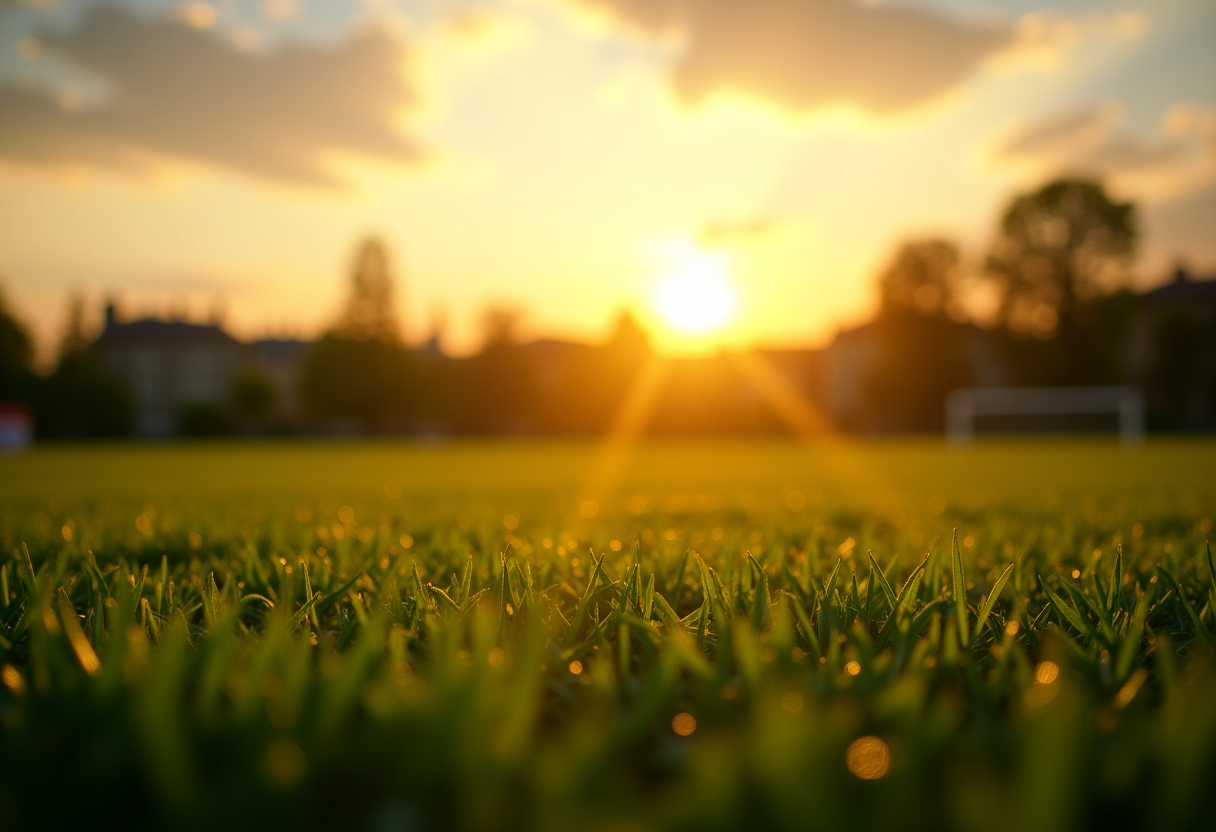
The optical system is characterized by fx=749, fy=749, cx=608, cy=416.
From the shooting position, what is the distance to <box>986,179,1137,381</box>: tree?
1577 inches

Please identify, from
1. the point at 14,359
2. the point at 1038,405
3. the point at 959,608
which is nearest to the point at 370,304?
the point at 14,359

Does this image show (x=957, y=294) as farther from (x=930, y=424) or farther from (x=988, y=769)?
(x=988, y=769)

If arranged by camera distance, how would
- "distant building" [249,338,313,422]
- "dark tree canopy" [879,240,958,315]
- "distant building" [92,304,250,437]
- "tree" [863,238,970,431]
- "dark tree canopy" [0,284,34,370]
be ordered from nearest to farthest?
"dark tree canopy" [879,240,958,315] → "tree" [863,238,970,431] → "dark tree canopy" [0,284,34,370] → "distant building" [92,304,250,437] → "distant building" [249,338,313,422]

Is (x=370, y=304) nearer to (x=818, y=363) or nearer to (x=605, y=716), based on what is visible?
(x=818, y=363)

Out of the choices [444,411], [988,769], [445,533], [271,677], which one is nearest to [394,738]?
[271,677]

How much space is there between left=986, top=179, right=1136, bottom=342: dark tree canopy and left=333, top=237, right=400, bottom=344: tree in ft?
142

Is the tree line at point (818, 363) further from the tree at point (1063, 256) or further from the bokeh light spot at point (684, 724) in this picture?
the bokeh light spot at point (684, 724)

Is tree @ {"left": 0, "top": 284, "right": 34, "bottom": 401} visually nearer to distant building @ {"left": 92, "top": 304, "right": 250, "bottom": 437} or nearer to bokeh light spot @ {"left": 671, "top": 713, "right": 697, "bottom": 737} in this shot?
distant building @ {"left": 92, "top": 304, "right": 250, "bottom": 437}

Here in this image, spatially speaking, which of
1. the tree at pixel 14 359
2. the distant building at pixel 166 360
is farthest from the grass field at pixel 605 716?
the distant building at pixel 166 360

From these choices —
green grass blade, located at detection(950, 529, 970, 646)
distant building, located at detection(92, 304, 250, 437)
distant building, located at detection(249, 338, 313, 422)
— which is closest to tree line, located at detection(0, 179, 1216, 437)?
distant building, located at detection(249, 338, 313, 422)

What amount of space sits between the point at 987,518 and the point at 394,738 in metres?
3.56

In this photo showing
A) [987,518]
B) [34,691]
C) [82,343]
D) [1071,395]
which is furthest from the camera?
[82,343]

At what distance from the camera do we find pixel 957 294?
4747cm

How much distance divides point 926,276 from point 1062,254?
813cm
